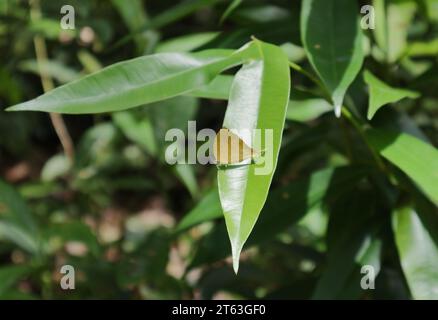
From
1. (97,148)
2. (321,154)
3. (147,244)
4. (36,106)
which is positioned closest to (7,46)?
(97,148)

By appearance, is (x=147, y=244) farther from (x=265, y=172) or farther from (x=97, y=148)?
(x=265, y=172)

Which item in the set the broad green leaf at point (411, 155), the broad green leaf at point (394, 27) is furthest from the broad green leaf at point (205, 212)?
the broad green leaf at point (394, 27)

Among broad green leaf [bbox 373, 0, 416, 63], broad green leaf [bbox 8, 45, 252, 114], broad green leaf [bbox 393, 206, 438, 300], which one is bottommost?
broad green leaf [bbox 393, 206, 438, 300]

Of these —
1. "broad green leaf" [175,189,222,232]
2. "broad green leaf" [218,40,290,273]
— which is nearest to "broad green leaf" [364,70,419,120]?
"broad green leaf" [218,40,290,273]

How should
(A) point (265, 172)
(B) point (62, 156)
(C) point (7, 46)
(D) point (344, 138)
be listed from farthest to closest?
(B) point (62, 156)
(C) point (7, 46)
(D) point (344, 138)
(A) point (265, 172)

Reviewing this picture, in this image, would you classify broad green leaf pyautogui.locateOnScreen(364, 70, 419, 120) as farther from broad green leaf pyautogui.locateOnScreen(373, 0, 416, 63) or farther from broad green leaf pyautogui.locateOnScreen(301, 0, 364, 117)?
broad green leaf pyautogui.locateOnScreen(373, 0, 416, 63)

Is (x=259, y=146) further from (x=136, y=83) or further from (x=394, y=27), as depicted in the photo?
(x=394, y=27)
